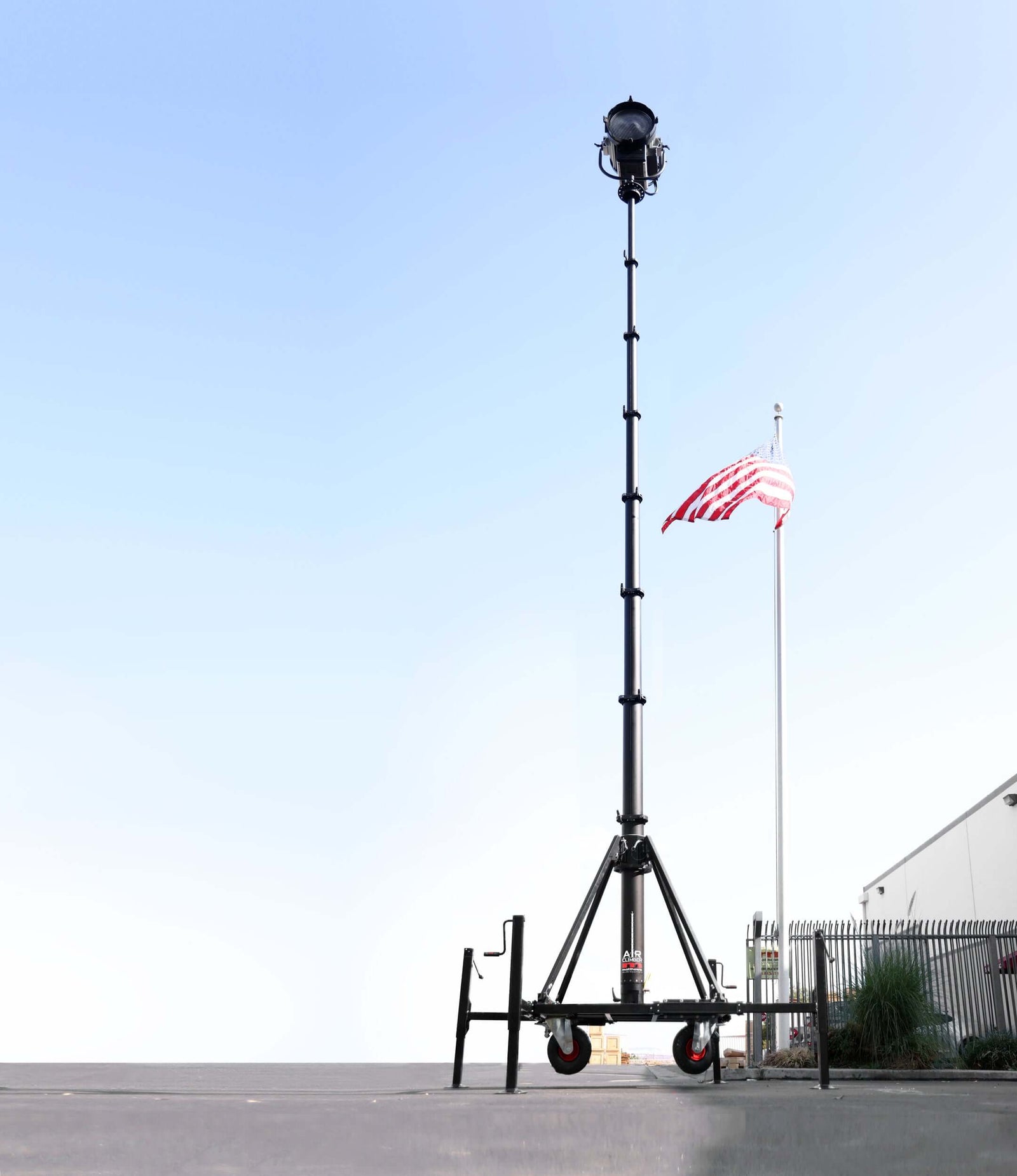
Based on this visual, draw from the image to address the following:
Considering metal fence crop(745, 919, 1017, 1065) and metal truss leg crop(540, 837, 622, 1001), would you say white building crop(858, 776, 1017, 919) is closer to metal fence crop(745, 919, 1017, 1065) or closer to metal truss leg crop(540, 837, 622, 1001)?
metal fence crop(745, 919, 1017, 1065)

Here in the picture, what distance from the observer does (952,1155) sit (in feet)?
16.3

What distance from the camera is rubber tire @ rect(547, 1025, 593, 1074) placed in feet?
37.8

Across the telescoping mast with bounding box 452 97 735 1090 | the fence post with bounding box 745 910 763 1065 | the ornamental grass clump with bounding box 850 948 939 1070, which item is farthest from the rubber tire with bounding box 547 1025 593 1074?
the ornamental grass clump with bounding box 850 948 939 1070

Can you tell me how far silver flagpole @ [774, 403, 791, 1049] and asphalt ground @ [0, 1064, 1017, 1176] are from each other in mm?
8934

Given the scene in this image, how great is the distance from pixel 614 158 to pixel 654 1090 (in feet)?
38.9

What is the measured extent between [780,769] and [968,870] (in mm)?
14734

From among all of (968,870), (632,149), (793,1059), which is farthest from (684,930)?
(968,870)

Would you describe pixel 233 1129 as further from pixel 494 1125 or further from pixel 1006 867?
pixel 1006 867

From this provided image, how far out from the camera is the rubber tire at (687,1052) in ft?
37.4

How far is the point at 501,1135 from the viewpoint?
536 centimetres

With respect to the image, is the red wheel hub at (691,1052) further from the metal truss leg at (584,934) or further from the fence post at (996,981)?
the fence post at (996,981)

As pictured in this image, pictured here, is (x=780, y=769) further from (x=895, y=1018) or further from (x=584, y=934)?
(x=584, y=934)

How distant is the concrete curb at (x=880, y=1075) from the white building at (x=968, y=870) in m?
11.9

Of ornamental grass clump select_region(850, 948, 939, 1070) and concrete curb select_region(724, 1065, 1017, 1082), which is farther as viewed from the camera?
ornamental grass clump select_region(850, 948, 939, 1070)
